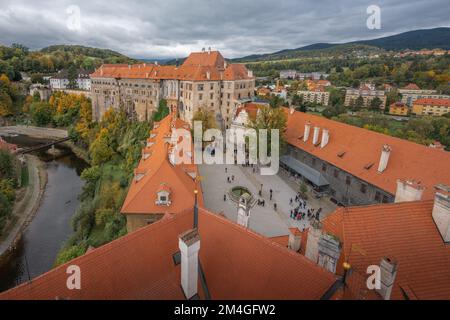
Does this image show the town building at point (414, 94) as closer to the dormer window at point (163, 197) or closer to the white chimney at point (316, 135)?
the white chimney at point (316, 135)

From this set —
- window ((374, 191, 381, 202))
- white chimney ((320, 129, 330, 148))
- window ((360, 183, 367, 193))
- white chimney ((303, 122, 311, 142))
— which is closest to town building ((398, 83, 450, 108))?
white chimney ((303, 122, 311, 142))

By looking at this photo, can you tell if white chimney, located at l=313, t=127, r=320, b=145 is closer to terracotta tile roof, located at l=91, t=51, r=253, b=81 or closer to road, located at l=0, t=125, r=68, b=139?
terracotta tile roof, located at l=91, t=51, r=253, b=81

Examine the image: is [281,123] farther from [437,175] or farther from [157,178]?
[157,178]

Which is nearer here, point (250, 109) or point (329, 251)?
point (329, 251)

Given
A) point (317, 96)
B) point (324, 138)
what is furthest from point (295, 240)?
point (317, 96)

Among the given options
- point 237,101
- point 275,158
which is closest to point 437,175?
point 275,158

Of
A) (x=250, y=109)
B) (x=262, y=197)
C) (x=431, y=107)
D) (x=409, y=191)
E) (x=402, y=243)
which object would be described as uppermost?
(x=431, y=107)

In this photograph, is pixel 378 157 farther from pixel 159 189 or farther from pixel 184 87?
pixel 184 87
